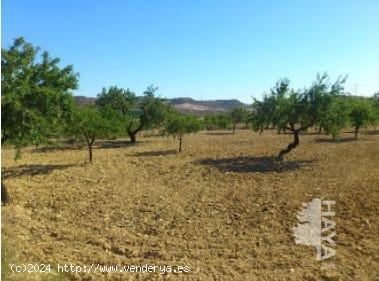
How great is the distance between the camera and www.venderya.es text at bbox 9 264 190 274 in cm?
880

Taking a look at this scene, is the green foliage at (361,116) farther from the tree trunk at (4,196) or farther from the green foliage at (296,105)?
the tree trunk at (4,196)

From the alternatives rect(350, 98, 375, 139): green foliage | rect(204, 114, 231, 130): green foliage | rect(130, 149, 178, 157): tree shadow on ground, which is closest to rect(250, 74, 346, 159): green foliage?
rect(130, 149, 178, 157): tree shadow on ground

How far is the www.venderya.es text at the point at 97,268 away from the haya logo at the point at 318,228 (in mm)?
3228

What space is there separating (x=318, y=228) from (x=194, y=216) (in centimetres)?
370

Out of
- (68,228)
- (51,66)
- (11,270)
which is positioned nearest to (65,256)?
(11,270)

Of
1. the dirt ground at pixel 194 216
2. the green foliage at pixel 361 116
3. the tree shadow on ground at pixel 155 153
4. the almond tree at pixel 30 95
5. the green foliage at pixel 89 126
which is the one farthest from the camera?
the green foliage at pixel 361 116

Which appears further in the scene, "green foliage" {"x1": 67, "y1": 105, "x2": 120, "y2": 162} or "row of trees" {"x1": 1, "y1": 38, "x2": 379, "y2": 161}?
"green foliage" {"x1": 67, "y1": 105, "x2": 120, "y2": 162}

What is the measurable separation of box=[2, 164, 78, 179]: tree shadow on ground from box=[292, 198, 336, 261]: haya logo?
13.5m

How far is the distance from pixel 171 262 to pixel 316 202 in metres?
6.43

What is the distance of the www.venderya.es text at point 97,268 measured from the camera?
8.80 meters

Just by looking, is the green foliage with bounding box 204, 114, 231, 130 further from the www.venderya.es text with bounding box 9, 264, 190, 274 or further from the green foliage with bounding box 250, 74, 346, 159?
the www.venderya.es text with bounding box 9, 264, 190, 274

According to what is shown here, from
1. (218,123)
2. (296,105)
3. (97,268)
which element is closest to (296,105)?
(296,105)

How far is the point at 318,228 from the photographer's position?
11109 mm

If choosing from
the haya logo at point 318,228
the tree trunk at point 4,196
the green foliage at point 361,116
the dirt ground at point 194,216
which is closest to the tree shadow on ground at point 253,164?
the dirt ground at point 194,216
